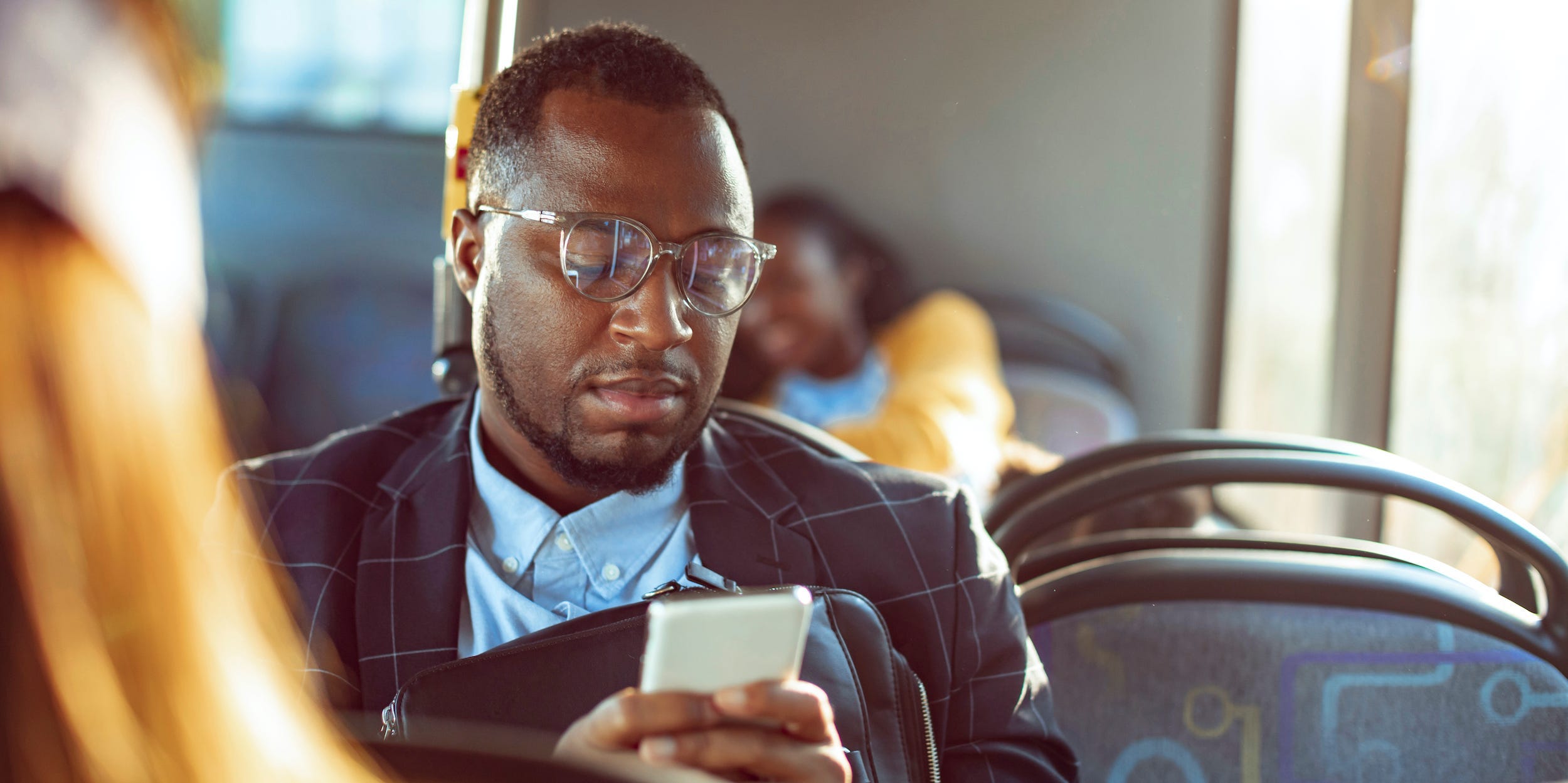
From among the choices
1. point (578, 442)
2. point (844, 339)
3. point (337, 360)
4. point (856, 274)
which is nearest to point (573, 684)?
point (578, 442)

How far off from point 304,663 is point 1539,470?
1804mm

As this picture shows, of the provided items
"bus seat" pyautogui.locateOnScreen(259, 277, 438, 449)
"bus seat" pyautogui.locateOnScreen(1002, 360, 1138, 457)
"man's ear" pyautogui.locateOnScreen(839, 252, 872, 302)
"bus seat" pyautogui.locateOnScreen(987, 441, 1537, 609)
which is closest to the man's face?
"bus seat" pyautogui.locateOnScreen(987, 441, 1537, 609)

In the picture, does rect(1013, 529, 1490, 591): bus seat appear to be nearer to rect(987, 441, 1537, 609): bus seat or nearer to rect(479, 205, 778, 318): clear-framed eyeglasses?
rect(987, 441, 1537, 609): bus seat

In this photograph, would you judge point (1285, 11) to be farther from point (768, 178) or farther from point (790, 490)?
point (790, 490)

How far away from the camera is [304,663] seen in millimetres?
715

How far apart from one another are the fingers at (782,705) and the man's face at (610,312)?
1.09 feet

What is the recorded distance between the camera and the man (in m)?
0.79

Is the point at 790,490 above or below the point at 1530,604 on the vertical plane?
above

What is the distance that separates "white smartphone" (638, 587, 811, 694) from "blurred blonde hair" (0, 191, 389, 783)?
16 cm

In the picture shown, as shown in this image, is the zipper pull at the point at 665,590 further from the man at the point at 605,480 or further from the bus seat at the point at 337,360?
the bus seat at the point at 337,360

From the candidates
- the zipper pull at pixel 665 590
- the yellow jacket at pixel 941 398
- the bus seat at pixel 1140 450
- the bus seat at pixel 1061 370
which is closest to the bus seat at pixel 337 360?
the yellow jacket at pixel 941 398

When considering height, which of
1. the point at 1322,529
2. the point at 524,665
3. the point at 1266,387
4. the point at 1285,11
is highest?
the point at 1285,11

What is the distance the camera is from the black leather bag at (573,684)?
26.4 inches

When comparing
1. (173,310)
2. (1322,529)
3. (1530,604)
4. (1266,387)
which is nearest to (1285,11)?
(1266,387)
